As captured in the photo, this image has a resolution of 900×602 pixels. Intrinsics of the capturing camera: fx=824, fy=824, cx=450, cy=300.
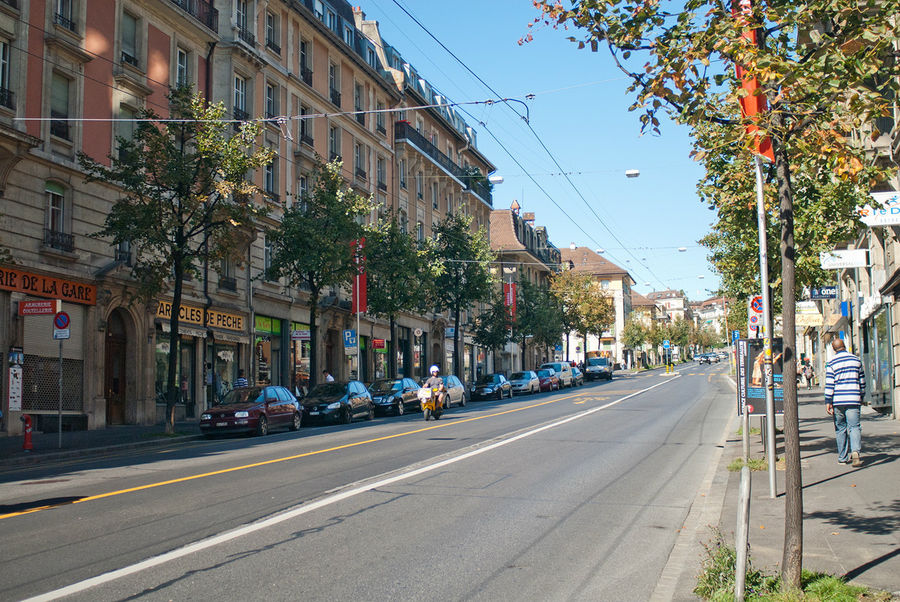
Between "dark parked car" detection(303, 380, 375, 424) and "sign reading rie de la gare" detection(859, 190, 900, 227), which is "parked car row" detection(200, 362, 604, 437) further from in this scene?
"sign reading rie de la gare" detection(859, 190, 900, 227)

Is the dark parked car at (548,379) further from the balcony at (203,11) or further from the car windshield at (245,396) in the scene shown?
the car windshield at (245,396)

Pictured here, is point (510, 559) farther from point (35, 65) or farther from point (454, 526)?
point (35, 65)

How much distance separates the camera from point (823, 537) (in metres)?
7.32

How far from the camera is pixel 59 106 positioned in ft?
78.6

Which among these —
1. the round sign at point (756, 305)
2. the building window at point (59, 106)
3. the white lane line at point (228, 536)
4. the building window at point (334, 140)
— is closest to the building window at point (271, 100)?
the building window at point (334, 140)

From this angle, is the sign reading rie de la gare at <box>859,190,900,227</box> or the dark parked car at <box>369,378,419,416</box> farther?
the dark parked car at <box>369,378,419,416</box>

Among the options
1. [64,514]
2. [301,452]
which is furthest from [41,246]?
[64,514]

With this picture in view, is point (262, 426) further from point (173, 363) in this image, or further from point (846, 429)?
point (846, 429)

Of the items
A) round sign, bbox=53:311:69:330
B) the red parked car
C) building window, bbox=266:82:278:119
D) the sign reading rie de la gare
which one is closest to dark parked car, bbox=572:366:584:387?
the red parked car

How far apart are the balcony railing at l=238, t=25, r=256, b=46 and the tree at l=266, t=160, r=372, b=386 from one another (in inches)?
272

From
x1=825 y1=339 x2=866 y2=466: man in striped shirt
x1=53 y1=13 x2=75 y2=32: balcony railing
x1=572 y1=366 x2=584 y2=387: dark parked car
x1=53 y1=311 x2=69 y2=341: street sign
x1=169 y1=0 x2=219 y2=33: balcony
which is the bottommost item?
x1=572 y1=366 x2=584 y2=387: dark parked car

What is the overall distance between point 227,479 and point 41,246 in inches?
566

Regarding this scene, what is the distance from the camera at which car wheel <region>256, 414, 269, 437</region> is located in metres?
22.2

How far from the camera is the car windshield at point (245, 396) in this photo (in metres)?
22.8
